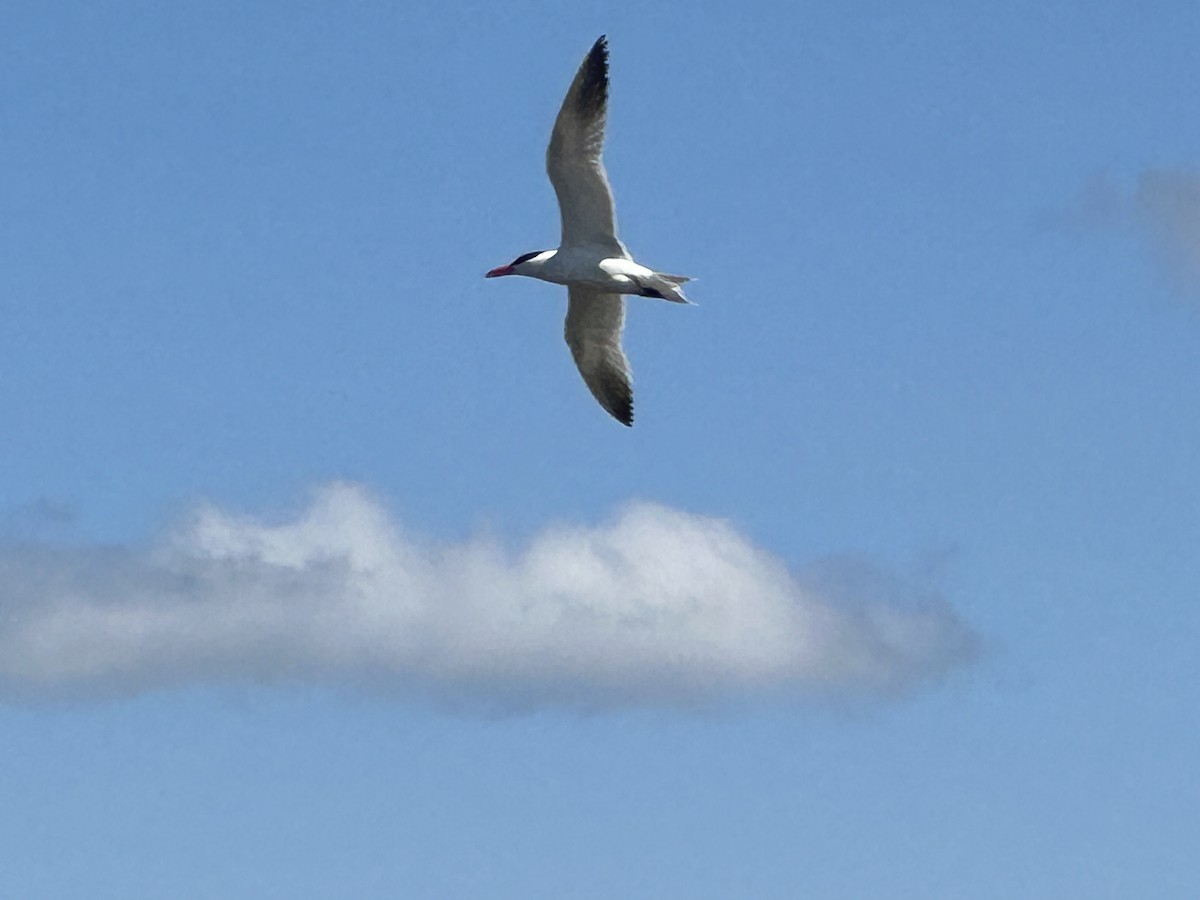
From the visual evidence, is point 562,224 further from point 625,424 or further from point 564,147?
point 625,424

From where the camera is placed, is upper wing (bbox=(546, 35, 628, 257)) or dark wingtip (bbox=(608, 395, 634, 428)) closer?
upper wing (bbox=(546, 35, 628, 257))

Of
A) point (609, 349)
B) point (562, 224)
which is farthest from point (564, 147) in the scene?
point (609, 349)

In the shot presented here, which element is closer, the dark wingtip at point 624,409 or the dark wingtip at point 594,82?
the dark wingtip at point 594,82

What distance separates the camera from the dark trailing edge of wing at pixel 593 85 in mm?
42781

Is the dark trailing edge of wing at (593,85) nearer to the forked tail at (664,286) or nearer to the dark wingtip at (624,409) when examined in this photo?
the forked tail at (664,286)

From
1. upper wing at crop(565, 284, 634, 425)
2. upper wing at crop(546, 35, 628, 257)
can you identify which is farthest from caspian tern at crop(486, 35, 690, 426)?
upper wing at crop(565, 284, 634, 425)

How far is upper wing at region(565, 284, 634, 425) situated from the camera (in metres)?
46.5

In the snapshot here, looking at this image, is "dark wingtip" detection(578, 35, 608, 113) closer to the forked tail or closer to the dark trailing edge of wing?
the dark trailing edge of wing

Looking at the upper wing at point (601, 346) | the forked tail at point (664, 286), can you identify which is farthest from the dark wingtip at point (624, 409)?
the forked tail at point (664, 286)

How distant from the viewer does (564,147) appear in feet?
140

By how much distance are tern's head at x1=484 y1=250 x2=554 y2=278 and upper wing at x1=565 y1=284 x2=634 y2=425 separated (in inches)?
57.6

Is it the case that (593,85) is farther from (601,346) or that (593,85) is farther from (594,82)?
(601,346)

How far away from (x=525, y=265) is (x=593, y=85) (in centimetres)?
362

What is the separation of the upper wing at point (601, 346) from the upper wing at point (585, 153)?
3066 mm
